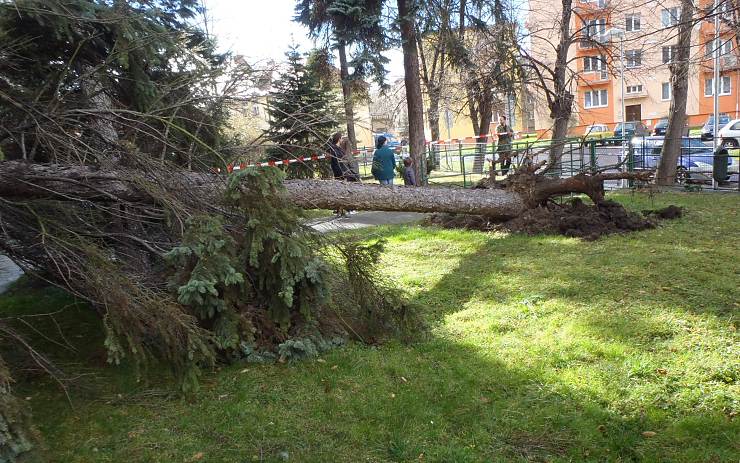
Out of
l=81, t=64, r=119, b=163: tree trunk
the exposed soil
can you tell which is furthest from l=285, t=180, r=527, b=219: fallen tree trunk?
l=81, t=64, r=119, b=163: tree trunk

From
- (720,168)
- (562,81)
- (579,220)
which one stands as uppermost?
(562,81)

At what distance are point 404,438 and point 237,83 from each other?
12.3 ft

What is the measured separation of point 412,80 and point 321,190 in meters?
8.23

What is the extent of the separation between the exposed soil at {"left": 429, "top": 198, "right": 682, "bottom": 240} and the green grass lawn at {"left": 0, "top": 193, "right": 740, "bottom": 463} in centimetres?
223

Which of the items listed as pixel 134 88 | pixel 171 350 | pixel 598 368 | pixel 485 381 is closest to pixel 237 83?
pixel 134 88

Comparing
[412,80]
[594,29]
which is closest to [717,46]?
[594,29]

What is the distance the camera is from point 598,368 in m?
3.81

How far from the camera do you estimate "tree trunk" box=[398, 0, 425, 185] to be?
1310cm

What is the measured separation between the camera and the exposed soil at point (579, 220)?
7.81m

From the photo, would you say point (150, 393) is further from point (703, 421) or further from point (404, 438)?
point (703, 421)

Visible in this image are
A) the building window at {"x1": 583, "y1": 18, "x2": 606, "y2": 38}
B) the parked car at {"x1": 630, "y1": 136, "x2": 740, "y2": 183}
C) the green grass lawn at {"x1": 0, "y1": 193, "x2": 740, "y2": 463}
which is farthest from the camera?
the building window at {"x1": 583, "y1": 18, "x2": 606, "y2": 38}

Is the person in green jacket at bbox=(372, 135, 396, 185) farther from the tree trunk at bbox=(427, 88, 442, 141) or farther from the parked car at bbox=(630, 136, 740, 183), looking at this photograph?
the tree trunk at bbox=(427, 88, 442, 141)

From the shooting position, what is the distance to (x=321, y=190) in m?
6.53

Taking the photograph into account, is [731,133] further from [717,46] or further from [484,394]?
[484,394]
